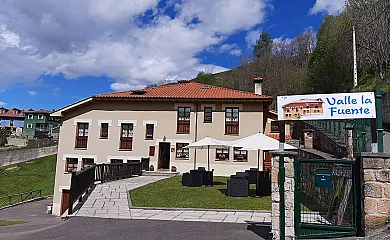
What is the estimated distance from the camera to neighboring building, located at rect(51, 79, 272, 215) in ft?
75.3

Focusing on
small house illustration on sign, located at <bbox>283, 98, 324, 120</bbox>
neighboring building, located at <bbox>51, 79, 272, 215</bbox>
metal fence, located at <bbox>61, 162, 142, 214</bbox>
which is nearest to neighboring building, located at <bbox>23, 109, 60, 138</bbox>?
neighboring building, located at <bbox>51, 79, 272, 215</bbox>

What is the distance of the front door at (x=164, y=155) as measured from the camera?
77.7ft

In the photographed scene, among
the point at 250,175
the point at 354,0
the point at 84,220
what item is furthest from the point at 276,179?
the point at 354,0

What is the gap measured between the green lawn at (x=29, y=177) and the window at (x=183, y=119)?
13688 mm

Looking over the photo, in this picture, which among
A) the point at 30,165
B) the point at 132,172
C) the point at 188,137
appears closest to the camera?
the point at 132,172

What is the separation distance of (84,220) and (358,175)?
634 cm

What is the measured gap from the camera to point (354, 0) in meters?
29.9

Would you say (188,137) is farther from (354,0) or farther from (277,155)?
(354,0)

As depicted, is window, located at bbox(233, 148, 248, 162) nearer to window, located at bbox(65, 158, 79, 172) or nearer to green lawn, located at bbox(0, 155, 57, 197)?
window, located at bbox(65, 158, 79, 172)

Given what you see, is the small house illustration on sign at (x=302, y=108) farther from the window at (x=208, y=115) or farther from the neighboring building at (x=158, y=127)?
the window at (x=208, y=115)

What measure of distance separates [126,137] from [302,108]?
19.7m

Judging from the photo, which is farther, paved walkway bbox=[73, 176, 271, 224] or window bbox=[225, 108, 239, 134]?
window bbox=[225, 108, 239, 134]

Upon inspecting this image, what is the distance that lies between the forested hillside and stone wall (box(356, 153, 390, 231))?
69.6 feet

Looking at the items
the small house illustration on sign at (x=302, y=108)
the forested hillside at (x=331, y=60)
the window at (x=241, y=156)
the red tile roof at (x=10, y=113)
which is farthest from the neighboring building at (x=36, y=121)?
the small house illustration on sign at (x=302, y=108)
